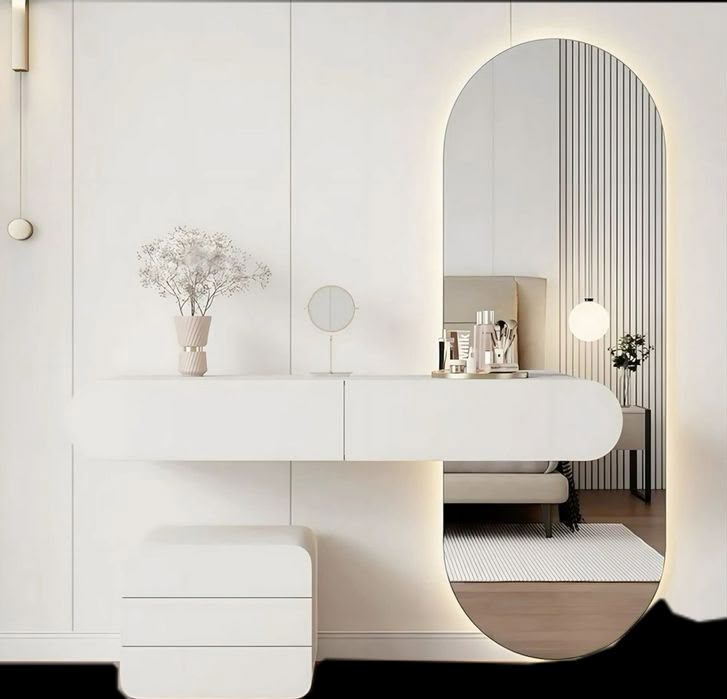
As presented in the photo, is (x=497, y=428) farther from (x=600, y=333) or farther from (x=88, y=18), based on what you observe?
(x=88, y=18)

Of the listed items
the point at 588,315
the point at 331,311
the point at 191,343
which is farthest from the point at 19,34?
the point at 588,315

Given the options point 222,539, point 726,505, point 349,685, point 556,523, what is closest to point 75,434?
point 222,539

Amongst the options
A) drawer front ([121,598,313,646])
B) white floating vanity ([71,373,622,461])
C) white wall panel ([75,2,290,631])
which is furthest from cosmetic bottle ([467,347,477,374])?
drawer front ([121,598,313,646])

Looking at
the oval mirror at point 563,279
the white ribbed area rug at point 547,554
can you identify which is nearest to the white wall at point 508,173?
the oval mirror at point 563,279

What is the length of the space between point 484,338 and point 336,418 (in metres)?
0.58

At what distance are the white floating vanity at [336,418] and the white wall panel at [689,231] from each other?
618 millimetres

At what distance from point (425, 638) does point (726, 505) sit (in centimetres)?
107

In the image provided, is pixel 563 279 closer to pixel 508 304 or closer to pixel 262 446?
pixel 508 304

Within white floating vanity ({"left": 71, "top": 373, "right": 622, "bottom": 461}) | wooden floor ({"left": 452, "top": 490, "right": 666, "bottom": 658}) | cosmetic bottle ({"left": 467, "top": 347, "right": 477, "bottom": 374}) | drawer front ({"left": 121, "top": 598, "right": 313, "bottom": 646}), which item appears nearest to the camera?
white floating vanity ({"left": 71, "top": 373, "right": 622, "bottom": 461})

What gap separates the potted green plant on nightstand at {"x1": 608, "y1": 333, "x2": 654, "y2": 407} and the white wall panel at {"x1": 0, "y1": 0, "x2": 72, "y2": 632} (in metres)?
1.80

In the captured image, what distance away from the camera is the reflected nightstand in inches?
105

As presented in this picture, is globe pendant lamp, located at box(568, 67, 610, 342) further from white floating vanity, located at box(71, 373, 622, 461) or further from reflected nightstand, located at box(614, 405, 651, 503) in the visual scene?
white floating vanity, located at box(71, 373, 622, 461)

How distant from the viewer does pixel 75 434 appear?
233 cm

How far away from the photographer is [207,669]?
2.38 metres
